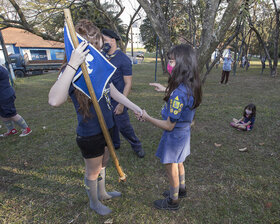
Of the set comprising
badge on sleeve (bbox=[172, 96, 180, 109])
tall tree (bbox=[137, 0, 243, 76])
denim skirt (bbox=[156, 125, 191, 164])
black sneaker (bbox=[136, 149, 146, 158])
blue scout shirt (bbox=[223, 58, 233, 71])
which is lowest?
black sneaker (bbox=[136, 149, 146, 158])

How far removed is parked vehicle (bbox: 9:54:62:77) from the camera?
17.5 meters

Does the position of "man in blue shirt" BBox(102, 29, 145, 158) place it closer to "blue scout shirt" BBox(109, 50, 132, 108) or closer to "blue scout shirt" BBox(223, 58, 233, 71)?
"blue scout shirt" BBox(109, 50, 132, 108)

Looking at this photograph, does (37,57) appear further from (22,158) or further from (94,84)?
(94,84)

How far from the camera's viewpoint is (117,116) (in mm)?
3432

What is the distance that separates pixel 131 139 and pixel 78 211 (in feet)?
4.93

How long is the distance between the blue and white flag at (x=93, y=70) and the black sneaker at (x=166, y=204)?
1.65 m

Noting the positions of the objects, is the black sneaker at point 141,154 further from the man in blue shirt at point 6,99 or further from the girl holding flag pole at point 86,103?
the man in blue shirt at point 6,99

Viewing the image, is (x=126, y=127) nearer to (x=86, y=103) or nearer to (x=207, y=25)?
(x=86, y=103)

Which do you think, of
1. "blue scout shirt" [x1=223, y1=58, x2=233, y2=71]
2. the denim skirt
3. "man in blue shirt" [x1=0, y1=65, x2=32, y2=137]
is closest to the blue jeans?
the denim skirt

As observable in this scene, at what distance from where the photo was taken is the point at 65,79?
1.39 metres

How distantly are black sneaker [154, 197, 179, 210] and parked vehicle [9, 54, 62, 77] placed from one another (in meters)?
19.7

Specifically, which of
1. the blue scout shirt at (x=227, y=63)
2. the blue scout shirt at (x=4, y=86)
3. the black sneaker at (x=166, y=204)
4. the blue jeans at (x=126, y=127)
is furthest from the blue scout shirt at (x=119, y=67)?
the blue scout shirt at (x=227, y=63)

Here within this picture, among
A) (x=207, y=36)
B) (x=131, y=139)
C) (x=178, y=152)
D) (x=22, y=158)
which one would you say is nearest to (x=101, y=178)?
(x=178, y=152)

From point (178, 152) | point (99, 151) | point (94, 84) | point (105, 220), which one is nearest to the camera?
point (94, 84)
